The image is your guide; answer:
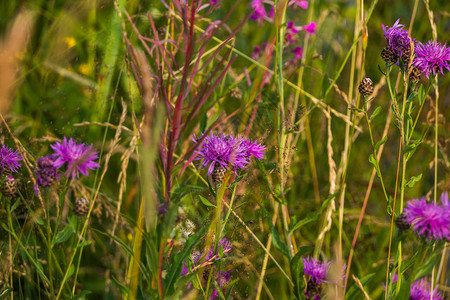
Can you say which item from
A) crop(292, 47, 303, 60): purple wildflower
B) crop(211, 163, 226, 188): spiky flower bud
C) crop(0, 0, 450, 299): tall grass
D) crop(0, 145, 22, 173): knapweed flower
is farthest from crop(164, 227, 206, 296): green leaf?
crop(292, 47, 303, 60): purple wildflower

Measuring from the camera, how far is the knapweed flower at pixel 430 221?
0.68 m

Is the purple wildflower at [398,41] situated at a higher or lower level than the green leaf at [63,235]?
higher

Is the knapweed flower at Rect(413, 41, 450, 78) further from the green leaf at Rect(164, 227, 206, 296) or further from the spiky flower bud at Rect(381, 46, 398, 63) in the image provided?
the green leaf at Rect(164, 227, 206, 296)

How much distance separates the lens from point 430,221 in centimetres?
70

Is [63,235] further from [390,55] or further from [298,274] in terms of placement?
[390,55]

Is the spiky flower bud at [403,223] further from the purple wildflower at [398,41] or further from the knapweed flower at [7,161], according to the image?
the knapweed flower at [7,161]

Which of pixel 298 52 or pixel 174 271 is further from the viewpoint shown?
pixel 298 52

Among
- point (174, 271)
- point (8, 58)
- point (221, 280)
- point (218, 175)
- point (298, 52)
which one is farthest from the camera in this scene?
point (298, 52)

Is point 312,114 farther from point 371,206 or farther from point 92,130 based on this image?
point 92,130

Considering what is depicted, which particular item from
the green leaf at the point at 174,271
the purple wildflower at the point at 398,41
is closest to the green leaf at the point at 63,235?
the green leaf at the point at 174,271

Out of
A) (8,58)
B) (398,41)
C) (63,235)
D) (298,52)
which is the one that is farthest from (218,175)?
(298,52)

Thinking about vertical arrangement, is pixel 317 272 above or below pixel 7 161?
below

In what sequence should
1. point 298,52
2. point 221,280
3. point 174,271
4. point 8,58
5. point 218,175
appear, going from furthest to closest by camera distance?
point 298,52, point 8,58, point 221,280, point 218,175, point 174,271

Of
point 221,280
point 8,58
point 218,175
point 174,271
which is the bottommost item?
point 221,280
